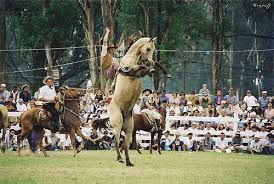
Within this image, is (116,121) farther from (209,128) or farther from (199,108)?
(199,108)

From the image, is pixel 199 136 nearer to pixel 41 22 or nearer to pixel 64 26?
pixel 41 22

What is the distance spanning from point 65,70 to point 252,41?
23.7 metres

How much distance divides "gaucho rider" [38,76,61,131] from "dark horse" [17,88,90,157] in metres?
0.09

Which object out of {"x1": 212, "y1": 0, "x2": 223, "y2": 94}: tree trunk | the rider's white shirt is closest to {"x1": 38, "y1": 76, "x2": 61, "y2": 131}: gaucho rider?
the rider's white shirt

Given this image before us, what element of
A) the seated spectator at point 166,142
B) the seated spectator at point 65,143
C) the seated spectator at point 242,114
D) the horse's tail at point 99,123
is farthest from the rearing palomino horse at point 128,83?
the seated spectator at point 242,114

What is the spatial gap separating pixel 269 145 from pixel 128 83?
12.0 metres

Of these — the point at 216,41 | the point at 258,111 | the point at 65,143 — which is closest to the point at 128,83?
the point at 65,143

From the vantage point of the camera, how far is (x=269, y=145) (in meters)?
29.1

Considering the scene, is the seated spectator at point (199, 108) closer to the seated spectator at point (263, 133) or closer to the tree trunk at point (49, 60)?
the seated spectator at point (263, 133)

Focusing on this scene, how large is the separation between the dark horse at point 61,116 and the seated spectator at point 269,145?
8.21 metres

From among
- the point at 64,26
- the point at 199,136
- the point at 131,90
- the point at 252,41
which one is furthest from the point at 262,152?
the point at 252,41

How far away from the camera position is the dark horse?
2356 centimetres

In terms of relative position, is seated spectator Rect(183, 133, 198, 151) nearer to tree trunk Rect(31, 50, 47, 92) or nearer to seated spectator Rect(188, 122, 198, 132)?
seated spectator Rect(188, 122, 198, 132)

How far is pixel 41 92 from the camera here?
2328cm
